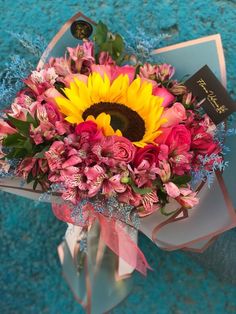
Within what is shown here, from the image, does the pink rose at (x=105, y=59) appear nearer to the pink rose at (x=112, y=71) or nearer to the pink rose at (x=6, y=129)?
the pink rose at (x=112, y=71)

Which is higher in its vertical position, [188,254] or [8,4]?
[8,4]

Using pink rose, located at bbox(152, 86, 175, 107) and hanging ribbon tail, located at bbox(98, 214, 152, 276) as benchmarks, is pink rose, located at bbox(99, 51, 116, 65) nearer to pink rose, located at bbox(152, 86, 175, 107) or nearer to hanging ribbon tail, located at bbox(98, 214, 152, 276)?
pink rose, located at bbox(152, 86, 175, 107)

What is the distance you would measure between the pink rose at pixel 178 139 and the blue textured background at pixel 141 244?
0.44 m

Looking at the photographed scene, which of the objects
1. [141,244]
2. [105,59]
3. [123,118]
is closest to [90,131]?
[123,118]

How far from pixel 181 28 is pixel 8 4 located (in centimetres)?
41

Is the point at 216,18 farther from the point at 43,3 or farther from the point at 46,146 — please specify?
the point at 46,146

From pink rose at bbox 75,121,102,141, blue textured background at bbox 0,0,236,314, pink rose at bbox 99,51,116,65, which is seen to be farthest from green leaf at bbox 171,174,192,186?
blue textured background at bbox 0,0,236,314

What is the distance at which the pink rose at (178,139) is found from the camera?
70 cm

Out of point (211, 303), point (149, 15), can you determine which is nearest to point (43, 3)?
point (149, 15)

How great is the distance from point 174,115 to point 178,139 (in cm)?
5

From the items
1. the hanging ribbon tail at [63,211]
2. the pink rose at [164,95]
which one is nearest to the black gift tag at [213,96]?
the pink rose at [164,95]

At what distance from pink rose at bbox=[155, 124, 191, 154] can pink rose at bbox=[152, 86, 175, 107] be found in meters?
0.07

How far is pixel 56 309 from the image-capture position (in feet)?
3.70

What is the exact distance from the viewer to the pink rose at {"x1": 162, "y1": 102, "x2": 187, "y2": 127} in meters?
0.74
